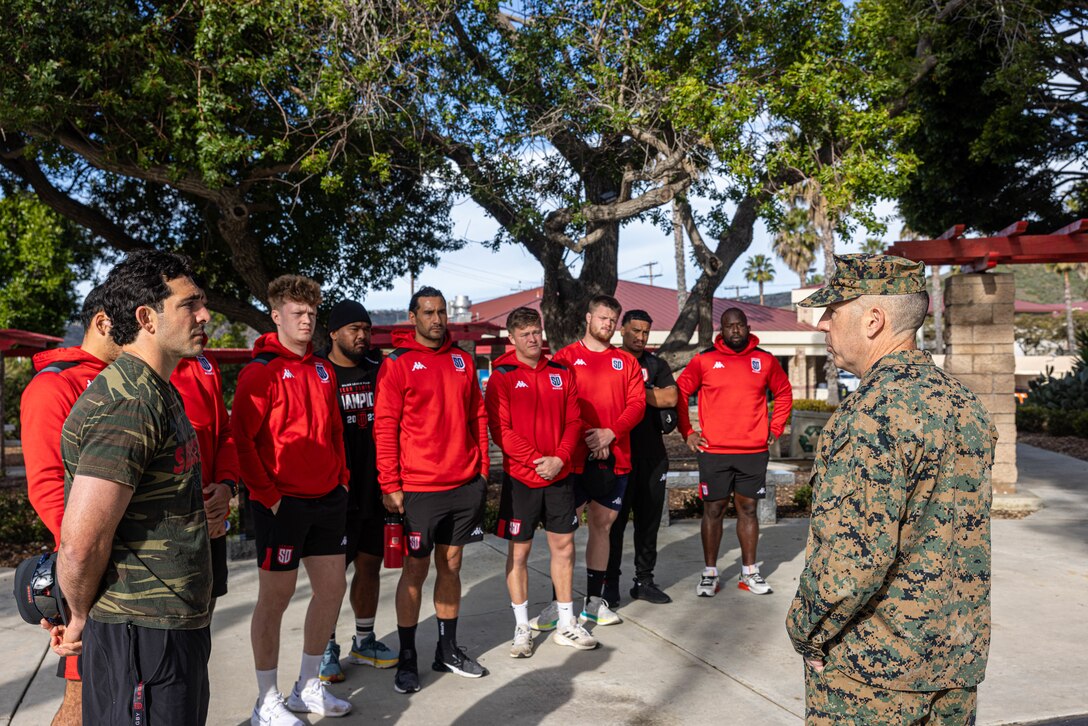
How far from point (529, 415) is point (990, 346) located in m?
6.78

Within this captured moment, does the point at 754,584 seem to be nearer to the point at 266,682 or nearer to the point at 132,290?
the point at 266,682

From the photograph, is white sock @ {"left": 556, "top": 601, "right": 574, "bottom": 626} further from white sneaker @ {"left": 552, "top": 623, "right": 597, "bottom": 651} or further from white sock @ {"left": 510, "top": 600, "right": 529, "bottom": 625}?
white sock @ {"left": 510, "top": 600, "right": 529, "bottom": 625}

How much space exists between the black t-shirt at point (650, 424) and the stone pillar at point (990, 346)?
500 centimetres

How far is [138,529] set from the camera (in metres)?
2.33

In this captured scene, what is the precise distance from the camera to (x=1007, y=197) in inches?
615

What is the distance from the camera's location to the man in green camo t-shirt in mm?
2211

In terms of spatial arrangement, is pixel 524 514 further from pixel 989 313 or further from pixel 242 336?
pixel 242 336

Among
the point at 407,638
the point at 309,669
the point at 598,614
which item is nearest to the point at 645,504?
the point at 598,614

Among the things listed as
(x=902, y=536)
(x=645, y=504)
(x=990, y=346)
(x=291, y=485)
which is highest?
(x=990, y=346)

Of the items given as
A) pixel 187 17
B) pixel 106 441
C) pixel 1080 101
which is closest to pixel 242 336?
pixel 187 17

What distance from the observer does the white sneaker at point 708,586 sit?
628 cm

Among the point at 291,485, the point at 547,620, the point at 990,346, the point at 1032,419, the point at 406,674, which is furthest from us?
the point at 1032,419

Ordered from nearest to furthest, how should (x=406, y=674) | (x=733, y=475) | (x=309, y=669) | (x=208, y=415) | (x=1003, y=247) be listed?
(x=208, y=415) < (x=309, y=669) < (x=406, y=674) < (x=733, y=475) < (x=1003, y=247)

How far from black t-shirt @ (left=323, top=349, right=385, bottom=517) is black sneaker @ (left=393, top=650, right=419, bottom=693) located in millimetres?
812
